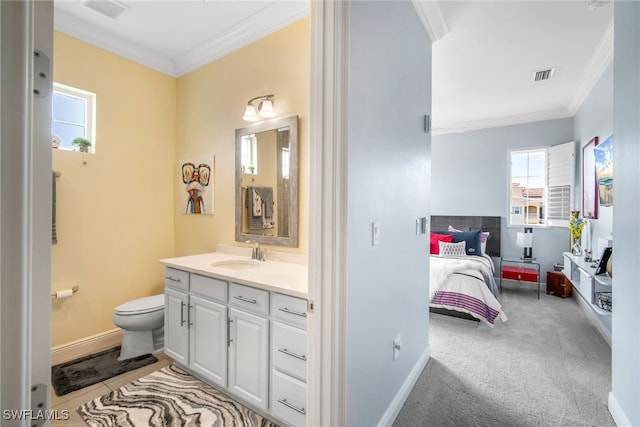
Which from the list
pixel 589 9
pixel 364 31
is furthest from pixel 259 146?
pixel 589 9

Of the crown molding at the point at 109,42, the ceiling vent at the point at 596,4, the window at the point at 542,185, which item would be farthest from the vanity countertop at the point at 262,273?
the window at the point at 542,185

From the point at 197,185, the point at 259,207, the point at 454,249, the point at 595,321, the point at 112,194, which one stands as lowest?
the point at 595,321

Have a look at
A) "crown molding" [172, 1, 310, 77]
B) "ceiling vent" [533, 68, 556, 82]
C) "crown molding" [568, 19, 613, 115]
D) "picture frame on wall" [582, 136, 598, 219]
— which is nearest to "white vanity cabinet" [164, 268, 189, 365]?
"crown molding" [172, 1, 310, 77]

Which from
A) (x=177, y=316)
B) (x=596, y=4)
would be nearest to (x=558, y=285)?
(x=596, y=4)

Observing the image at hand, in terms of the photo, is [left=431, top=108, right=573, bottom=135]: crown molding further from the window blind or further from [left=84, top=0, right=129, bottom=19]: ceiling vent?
[left=84, top=0, right=129, bottom=19]: ceiling vent

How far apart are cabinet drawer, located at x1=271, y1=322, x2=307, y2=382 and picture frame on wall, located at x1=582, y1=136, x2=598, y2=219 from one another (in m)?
3.75

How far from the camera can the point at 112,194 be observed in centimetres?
291

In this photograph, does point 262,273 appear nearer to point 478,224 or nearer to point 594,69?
point 594,69

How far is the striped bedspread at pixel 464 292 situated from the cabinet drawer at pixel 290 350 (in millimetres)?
2357

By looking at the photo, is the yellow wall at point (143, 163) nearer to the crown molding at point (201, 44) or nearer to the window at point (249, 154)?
the crown molding at point (201, 44)

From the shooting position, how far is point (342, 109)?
131cm

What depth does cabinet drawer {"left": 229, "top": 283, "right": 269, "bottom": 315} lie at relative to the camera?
1.81 metres

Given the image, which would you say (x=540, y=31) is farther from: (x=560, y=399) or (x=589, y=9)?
(x=560, y=399)

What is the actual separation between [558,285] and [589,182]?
1648 mm
